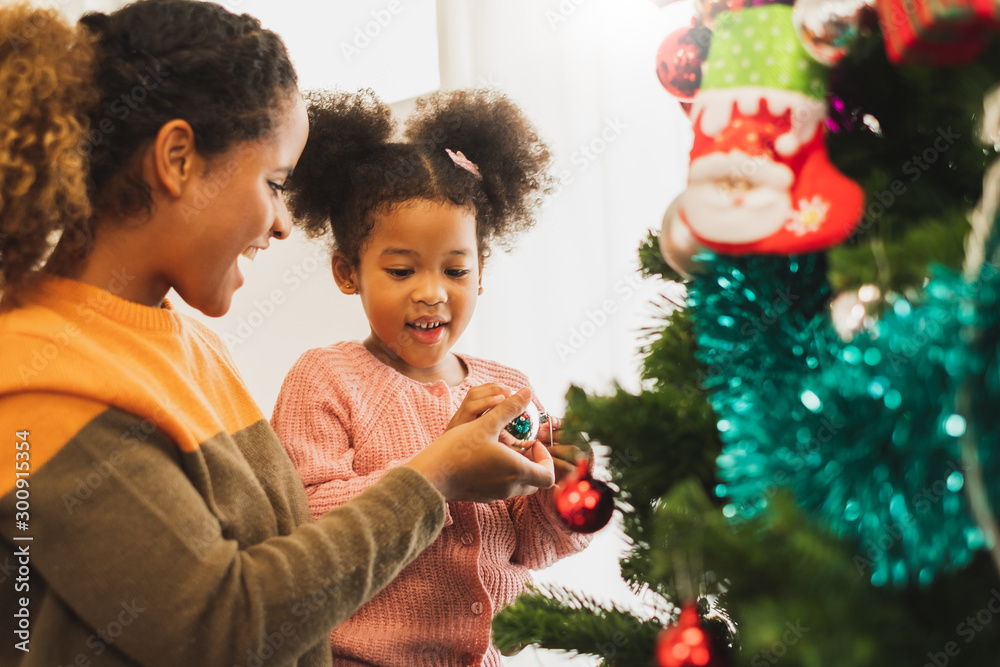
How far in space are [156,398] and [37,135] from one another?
0.89 feet

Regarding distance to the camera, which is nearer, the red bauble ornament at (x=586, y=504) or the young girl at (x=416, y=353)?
the red bauble ornament at (x=586, y=504)

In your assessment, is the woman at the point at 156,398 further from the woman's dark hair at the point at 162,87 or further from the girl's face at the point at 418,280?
the girl's face at the point at 418,280

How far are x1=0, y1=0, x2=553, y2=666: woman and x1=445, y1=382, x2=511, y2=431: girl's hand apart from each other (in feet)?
0.20

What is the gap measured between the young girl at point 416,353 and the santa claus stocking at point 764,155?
45 cm

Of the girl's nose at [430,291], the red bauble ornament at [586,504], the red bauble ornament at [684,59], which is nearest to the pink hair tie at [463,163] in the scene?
the girl's nose at [430,291]

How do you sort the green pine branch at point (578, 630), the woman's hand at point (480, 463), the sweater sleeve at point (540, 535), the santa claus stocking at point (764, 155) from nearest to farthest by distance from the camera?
1. the santa claus stocking at point (764, 155)
2. the green pine branch at point (578, 630)
3. the woman's hand at point (480, 463)
4. the sweater sleeve at point (540, 535)

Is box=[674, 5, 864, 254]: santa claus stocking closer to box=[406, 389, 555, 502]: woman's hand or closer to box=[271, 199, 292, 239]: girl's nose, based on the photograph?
box=[406, 389, 555, 502]: woman's hand

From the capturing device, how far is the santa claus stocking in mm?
469

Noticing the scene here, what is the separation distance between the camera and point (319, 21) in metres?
2.08

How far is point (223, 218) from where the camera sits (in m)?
0.82

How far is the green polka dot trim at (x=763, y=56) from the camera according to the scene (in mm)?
496

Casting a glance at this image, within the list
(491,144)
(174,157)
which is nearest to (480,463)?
A: (174,157)

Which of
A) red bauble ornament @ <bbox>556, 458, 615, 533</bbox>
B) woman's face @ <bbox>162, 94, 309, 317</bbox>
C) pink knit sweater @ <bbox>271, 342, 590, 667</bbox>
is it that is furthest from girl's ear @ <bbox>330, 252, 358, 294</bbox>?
red bauble ornament @ <bbox>556, 458, 615, 533</bbox>

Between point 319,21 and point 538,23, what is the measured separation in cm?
70
